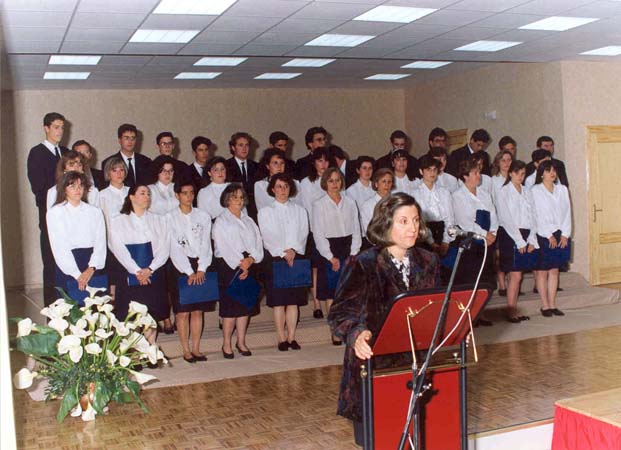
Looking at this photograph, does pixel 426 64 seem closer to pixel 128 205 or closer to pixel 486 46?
pixel 486 46

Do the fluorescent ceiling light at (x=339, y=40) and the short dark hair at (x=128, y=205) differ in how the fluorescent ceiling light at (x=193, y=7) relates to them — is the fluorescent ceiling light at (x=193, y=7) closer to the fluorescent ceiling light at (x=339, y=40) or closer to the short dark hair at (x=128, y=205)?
the short dark hair at (x=128, y=205)

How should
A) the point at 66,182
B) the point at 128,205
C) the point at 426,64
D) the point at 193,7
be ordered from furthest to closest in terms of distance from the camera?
the point at 426,64 < the point at 193,7 < the point at 128,205 < the point at 66,182

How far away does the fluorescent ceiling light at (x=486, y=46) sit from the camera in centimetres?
945

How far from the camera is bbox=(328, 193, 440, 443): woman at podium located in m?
3.65

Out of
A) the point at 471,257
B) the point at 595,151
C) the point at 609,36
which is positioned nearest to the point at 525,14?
the point at 609,36

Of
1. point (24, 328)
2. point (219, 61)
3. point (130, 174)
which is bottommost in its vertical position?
point (24, 328)

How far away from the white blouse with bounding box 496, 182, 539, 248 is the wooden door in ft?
9.45

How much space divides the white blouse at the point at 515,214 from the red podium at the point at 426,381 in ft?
16.9

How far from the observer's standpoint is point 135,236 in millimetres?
6855

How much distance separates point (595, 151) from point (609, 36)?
2.34 meters

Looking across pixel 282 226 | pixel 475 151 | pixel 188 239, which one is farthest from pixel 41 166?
pixel 475 151

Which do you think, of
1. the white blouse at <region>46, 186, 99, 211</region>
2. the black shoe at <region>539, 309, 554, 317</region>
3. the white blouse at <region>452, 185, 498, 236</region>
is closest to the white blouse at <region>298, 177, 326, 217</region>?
the white blouse at <region>452, 185, 498, 236</region>

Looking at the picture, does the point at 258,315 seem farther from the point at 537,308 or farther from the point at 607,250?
the point at 607,250

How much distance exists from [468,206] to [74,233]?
4.08 meters
